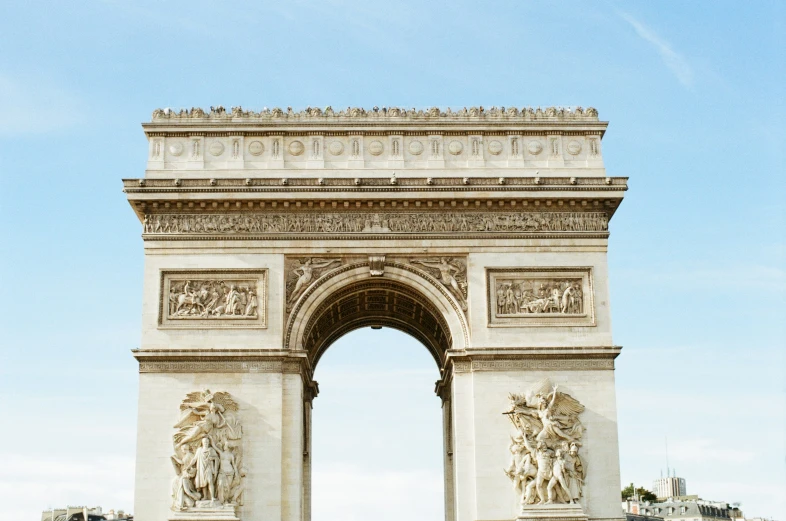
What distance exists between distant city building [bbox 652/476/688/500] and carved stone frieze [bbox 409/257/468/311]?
61085 millimetres

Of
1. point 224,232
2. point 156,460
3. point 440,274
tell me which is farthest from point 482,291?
point 156,460

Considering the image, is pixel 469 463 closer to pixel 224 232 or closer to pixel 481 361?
pixel 481 361

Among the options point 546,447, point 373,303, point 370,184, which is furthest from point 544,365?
point 370,184

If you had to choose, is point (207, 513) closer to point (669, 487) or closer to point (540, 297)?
point (540, 297)

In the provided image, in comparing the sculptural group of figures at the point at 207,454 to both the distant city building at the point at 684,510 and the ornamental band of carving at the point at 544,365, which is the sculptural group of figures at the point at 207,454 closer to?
the ornamental band of carving at the point at 544,365

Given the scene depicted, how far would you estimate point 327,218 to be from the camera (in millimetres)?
32938

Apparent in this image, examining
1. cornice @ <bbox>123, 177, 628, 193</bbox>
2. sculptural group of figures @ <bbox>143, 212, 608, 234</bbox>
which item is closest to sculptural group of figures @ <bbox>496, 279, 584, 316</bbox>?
sculptural group of figures @ <bbox>143, 212, 608, 234</bbox>

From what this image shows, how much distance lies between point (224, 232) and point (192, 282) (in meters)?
1.65

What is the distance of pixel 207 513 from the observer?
30062 millimetres

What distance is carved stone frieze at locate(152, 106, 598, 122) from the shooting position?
3378cm

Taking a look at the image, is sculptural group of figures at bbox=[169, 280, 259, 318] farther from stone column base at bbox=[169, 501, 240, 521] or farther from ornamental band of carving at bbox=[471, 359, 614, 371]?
ornamental band of carving at bbox=[471, 359, 614, 371]

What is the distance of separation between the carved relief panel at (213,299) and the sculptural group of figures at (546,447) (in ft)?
24.5

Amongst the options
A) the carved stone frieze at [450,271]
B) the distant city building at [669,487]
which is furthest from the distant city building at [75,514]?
the distant city building at [669,487]

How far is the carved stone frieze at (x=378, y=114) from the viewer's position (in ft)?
111
